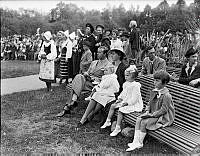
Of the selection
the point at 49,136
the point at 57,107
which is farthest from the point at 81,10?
the point at 49,136

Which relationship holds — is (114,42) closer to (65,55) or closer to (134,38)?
(134,38)

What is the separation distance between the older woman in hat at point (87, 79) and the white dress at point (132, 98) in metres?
1.19

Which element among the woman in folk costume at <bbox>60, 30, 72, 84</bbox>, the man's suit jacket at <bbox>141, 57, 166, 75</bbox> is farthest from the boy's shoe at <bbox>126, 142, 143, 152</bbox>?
the woman in folk costume at <bbox>60, 30, 72, 84</bbox>

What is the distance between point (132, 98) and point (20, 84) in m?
6.14

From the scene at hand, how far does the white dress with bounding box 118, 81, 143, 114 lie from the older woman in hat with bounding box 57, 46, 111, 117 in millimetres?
1189

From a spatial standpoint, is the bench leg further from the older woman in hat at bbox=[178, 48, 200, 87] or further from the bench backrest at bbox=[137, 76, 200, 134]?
the older woman in hat at bbox=[178, 48, 200, 87]

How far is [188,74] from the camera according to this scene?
5.62m

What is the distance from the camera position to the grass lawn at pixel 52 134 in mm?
5121

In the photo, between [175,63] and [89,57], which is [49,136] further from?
[175,63]

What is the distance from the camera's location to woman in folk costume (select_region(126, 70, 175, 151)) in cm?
477

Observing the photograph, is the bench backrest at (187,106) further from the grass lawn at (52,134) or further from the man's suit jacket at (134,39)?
the man's suit jacket at (134,39)

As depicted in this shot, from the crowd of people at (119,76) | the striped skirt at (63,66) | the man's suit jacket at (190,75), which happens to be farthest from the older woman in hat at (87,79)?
the striped skirt at (63,66)

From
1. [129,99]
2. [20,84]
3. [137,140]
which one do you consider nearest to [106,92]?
[129,99]

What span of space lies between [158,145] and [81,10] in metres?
22.0
